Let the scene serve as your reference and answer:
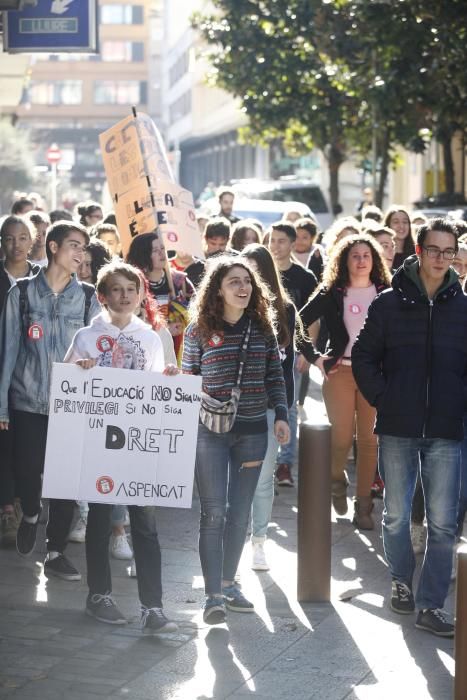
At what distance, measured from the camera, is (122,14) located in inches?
4894

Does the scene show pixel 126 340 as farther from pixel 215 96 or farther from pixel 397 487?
pixel 215 96

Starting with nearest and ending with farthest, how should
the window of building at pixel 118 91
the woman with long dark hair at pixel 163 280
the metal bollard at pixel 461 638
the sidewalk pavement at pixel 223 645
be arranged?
1. the metal bollard at pixel 461 638
2. the sidewalk pavement at pixel 223 645
3. the woman with long dark hair at pixel 163 280
4. the window of building at pixel 118 91

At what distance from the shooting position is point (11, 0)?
28.4ft

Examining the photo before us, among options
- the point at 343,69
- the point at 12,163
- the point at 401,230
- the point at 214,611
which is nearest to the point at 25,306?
the point at 214,611

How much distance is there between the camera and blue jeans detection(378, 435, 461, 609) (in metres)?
7.01

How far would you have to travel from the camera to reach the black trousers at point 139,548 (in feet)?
22.4

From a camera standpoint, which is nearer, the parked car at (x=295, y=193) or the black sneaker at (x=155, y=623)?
the black sneaker at (x=155, y=623)

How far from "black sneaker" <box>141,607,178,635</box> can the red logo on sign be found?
22.8 inches

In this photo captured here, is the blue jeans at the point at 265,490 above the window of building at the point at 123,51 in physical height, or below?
below

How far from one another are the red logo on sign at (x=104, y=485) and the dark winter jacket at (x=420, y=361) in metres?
1.29

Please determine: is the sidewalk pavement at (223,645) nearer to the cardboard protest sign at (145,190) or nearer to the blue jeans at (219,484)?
the blue jeans at (219,484)

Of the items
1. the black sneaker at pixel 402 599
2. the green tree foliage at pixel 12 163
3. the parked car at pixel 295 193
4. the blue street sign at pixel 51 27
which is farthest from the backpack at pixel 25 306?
the green tree foliage at pixel 12 163

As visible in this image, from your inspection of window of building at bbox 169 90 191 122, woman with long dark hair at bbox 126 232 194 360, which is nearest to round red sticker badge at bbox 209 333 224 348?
woman with long dark hair at bbox 126 232 194 360

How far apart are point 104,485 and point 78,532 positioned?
6.80 feet
